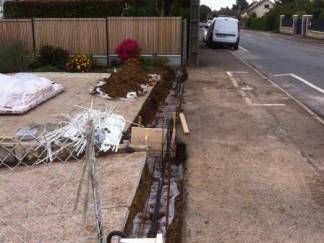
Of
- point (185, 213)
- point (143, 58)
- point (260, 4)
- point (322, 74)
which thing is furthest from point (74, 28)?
point (260, 4)

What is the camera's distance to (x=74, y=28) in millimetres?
19719

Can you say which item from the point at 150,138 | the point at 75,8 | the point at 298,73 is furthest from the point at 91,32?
the point at 150,138

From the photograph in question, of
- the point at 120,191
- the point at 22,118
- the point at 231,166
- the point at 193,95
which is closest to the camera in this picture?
the point at 120,191

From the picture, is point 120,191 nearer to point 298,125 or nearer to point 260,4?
point 298,125

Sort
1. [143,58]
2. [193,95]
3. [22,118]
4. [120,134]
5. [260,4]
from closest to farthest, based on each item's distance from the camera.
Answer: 1. [120,134]
2. [22,118]
3. [193,95]
4. [143,58]
5. [260,4]

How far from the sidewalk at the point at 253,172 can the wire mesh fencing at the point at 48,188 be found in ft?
3.90

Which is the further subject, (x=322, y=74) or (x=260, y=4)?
(x=260, y=4)

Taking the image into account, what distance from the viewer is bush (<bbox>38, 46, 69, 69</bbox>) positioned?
18750mm

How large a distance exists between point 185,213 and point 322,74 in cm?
1443

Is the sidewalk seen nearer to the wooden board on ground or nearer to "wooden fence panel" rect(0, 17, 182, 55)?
the wooden board on ground

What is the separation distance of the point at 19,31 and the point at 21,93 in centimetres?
955

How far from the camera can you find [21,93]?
11.0m

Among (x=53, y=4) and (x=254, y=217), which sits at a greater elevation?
(x=53, y=4)

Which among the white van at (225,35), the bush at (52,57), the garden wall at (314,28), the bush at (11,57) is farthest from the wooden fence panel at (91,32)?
the garden wall at (314,28)
